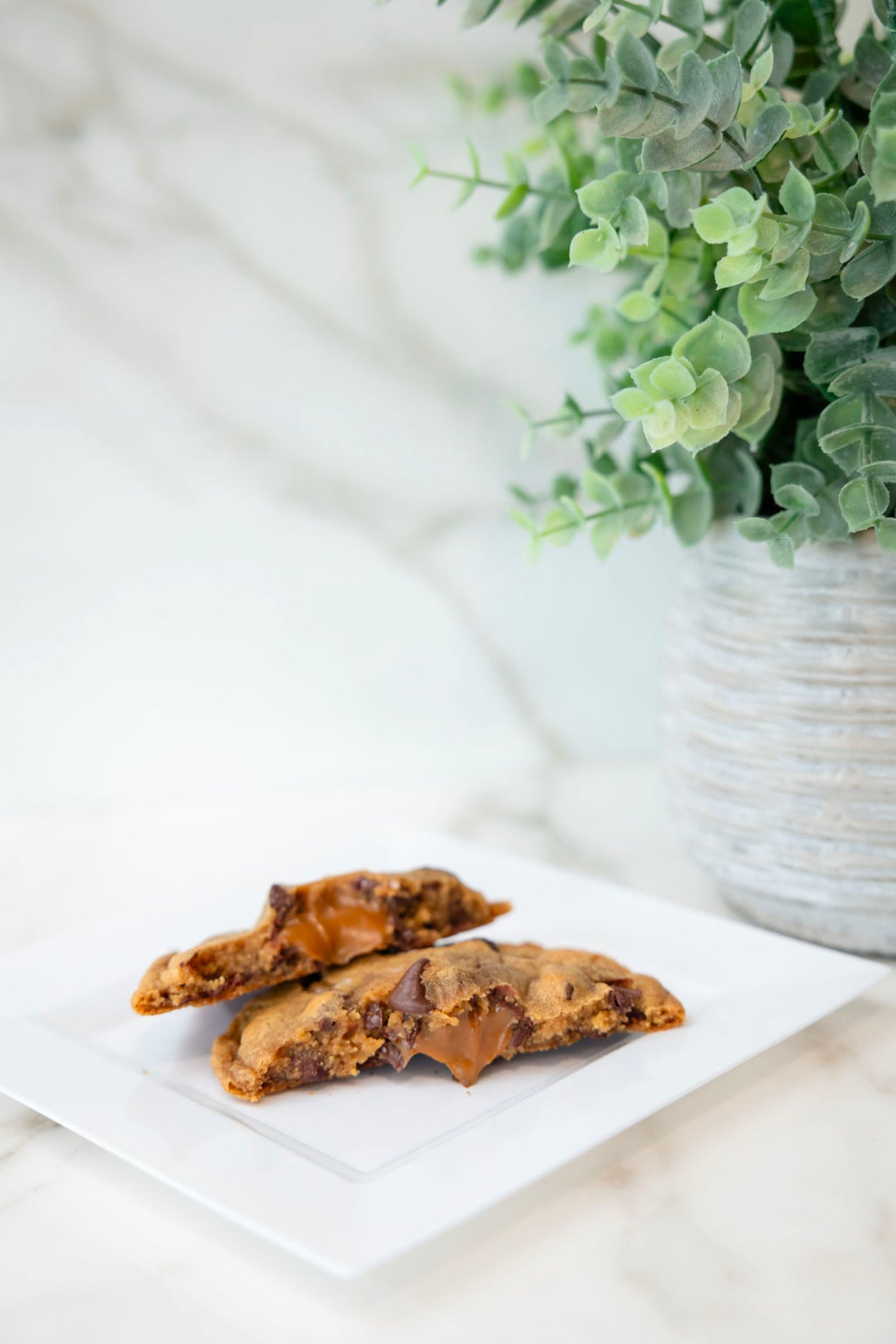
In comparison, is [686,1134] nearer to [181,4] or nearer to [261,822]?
[261,822]

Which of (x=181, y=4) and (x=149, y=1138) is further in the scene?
(x=181, y=4)

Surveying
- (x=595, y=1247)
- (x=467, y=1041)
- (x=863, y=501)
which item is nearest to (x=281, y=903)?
(x=467, y=1041)

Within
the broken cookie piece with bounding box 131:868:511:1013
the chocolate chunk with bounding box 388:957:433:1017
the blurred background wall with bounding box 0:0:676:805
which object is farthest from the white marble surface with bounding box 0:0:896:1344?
the chocolate chunk with bounding box 388:957:433:1017

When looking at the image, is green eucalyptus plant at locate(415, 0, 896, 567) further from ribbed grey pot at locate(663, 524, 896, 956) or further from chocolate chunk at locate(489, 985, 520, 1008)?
chocolate chunk at locate(489, 985, 520, 1008)

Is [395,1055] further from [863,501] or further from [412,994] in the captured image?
[863,501]

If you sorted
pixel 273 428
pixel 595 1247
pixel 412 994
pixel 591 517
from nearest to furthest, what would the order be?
pixel 595 1247
pixel 412 994
pixel 591 517
pixel 273 428

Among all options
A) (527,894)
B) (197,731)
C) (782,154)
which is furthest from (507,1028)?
(197,731)

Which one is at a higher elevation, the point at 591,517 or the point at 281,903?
the point at 591,517

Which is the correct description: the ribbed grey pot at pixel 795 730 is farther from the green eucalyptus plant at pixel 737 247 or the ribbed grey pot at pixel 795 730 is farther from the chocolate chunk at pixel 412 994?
the chocolate chunk at pixel 412 994
